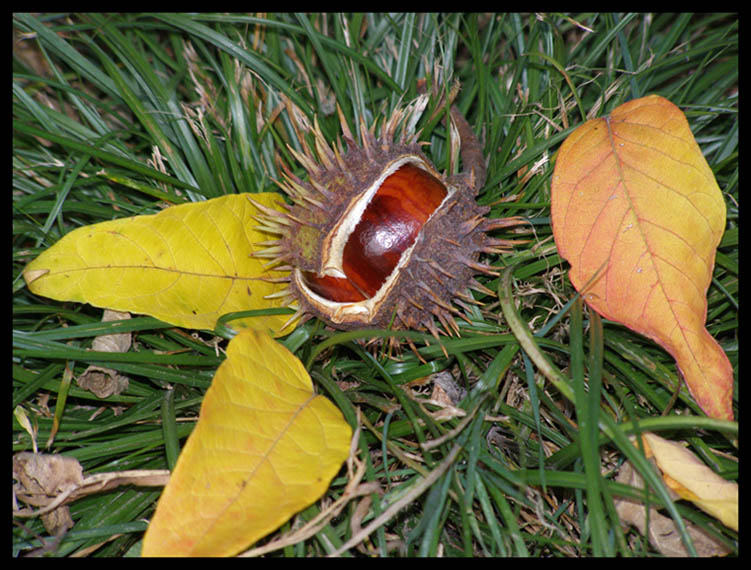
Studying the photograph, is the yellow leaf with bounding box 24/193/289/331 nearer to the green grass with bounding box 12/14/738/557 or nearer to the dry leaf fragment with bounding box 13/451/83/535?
the green grass with bounding box 12/14/738/557

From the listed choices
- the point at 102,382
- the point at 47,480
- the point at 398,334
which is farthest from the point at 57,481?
the point at 398,334

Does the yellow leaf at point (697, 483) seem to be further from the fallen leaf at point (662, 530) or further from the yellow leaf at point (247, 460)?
the yellow leaf at point (247, 460)

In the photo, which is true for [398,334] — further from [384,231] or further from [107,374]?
[107,374]

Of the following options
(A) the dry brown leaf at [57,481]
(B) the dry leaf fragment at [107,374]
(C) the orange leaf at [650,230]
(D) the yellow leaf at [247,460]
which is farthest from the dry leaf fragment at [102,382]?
(C) the orange leaf at [650,230]

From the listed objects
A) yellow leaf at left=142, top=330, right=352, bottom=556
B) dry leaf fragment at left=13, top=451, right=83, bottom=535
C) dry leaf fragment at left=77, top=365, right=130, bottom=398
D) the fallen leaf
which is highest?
yellow leaf at left=142, top=330, right=352, bottom=556

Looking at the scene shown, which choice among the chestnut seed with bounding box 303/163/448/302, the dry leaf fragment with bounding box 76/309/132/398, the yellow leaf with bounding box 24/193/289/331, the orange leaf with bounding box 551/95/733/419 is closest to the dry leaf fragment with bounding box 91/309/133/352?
the dry leaf fragment with bounding box 76/309/132/398

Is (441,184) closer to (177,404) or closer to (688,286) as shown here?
(688,286)

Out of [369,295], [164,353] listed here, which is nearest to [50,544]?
[164,353]
